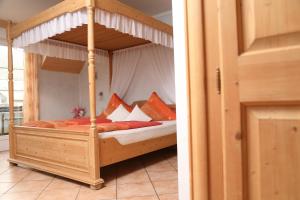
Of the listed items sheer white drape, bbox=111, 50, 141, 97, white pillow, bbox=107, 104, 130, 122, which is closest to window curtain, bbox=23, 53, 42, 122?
sheer white drape, bbox=111, 50, 141, 97

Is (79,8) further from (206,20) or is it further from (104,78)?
(104,78)

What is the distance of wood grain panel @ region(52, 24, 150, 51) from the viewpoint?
371cm

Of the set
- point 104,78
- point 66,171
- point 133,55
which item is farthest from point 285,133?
point 104,78

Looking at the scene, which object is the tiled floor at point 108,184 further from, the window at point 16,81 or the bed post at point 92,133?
the window at point 16,81

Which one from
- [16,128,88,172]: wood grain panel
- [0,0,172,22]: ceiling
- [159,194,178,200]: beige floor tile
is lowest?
[159,194,178,200]: beige floor tile

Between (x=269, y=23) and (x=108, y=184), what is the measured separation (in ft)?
7.56

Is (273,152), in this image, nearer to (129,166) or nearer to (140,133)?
(140,133)

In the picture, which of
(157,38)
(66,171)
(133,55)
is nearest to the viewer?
(66,171)

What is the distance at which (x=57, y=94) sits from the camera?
5508mm

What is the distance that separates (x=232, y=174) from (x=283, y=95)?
30 cm

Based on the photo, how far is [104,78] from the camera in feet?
18.1

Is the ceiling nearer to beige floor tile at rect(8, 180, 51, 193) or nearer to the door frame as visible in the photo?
beige floor tile at rect(8, 180, 51, 193)

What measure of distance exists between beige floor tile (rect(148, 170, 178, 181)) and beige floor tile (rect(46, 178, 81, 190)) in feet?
2.72

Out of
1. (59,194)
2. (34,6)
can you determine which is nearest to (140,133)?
(59,194)
